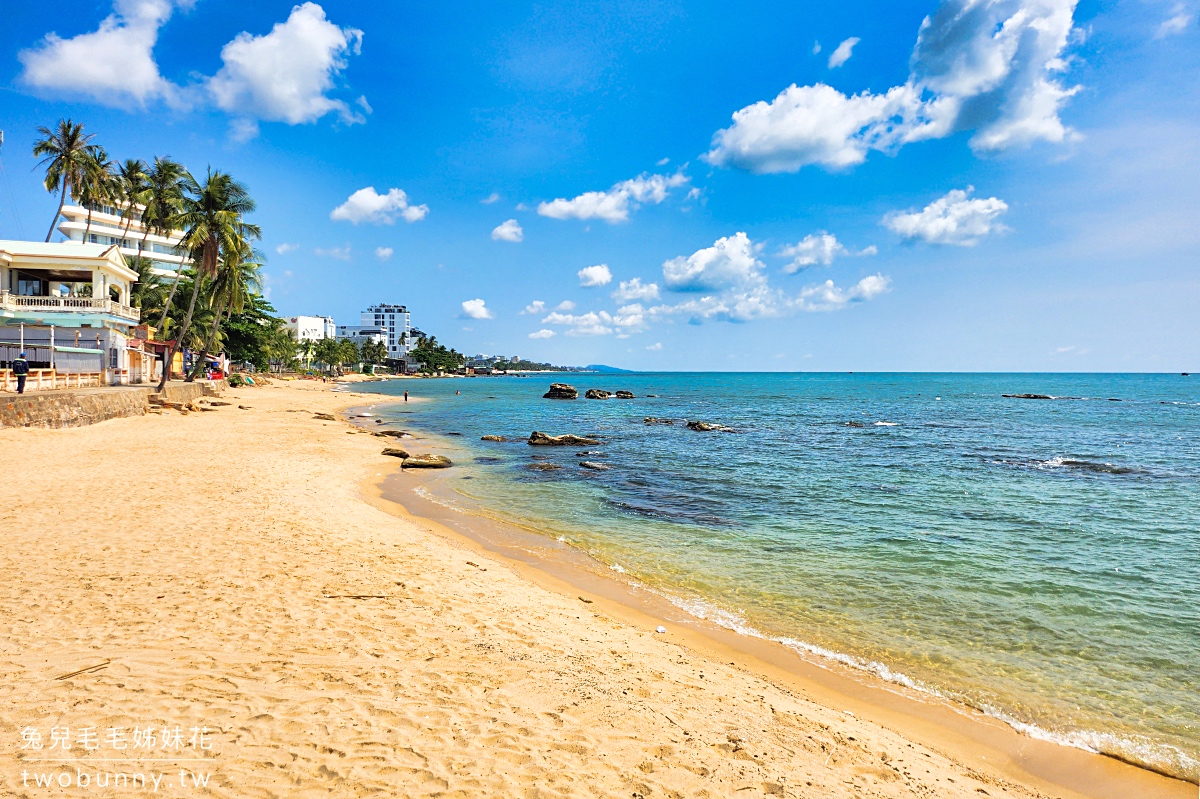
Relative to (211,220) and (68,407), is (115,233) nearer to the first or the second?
A: (211,220)

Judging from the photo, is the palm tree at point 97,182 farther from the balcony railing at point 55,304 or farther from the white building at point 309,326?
the white building at point 309,326

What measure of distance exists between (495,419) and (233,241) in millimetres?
24148

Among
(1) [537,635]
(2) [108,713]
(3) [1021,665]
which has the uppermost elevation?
(2) [108,713]

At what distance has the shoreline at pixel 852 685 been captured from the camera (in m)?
5.95

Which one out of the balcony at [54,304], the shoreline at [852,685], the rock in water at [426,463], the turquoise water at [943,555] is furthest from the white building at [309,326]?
the shoreline at [852,685]

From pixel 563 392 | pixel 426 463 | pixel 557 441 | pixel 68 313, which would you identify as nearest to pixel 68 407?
pixel 426 463

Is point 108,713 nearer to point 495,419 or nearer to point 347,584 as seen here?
point 347,584

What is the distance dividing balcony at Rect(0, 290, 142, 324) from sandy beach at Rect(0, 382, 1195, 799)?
30.4m

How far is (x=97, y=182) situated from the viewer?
46969 millimetres

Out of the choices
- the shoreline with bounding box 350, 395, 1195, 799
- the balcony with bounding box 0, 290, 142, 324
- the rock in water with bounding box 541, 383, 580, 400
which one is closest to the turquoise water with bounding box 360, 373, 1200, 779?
the shoreline with bounding box 350, 395, 1195, 799

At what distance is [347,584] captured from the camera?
8750mm

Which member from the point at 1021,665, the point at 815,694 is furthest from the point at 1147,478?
the point at 815,694

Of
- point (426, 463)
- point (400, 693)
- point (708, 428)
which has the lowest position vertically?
point (426, 463)

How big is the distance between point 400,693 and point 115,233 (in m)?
104
